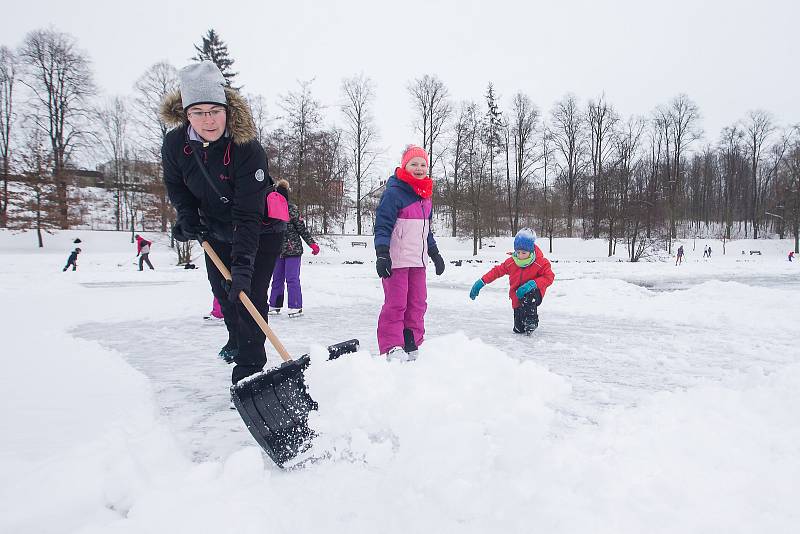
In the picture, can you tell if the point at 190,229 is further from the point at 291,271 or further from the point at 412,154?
the point at 291,271

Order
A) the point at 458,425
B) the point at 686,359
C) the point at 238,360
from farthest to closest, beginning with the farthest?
the point at 686,359 < the point at 238,360 < the point at 458,425

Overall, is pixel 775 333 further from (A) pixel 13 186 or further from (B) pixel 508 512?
(A) pixel 13 186

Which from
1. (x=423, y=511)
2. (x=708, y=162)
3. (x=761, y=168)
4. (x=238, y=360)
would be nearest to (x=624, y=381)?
(x=423, y=511)

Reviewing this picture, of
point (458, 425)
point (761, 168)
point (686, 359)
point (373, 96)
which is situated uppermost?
point (373, 96)

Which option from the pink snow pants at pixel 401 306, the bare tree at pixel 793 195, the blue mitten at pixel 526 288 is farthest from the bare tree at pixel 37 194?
the bare tree at pixel 793 195

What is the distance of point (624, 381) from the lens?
3.02 meters

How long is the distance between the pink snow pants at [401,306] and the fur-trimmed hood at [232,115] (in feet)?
4.78

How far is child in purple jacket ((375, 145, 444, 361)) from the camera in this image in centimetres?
331

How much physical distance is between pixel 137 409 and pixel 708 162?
66325 millimetres

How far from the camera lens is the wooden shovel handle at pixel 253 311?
7.77 ft

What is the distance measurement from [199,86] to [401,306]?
6.45 feet

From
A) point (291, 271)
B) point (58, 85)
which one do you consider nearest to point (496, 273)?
point (291, 271)

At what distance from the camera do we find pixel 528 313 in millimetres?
4680

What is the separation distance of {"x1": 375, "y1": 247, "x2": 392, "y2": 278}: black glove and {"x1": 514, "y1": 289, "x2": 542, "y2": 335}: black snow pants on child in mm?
2100
